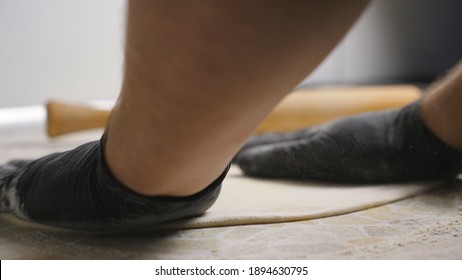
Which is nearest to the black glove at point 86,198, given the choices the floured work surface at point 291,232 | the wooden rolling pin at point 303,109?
the floured work surface at point 291,232

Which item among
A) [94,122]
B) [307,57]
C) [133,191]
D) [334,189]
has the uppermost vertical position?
[307,57]

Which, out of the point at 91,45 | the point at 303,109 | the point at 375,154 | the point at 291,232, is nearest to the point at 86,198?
the point at 291,232

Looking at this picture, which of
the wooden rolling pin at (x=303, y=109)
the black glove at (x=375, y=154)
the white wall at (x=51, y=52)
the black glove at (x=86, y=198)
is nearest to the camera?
the black glove at (x=86, y=198)

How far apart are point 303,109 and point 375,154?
1.97 ft

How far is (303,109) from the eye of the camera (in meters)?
1.40

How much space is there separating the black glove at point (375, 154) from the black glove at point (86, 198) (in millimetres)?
240

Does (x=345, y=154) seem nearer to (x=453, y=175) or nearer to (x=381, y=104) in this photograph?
(x=453, y=175)

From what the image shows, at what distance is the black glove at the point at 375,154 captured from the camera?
0.80 meters

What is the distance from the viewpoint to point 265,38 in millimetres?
372

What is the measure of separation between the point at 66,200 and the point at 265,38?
321 millimetres

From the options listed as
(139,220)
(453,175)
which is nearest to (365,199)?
(453,175)

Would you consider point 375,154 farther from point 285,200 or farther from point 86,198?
point 86,198

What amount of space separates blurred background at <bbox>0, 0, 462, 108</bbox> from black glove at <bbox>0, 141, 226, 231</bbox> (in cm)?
94

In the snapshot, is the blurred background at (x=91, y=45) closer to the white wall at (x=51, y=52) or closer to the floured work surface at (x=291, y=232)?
the white wall at (x=51, y=52)
